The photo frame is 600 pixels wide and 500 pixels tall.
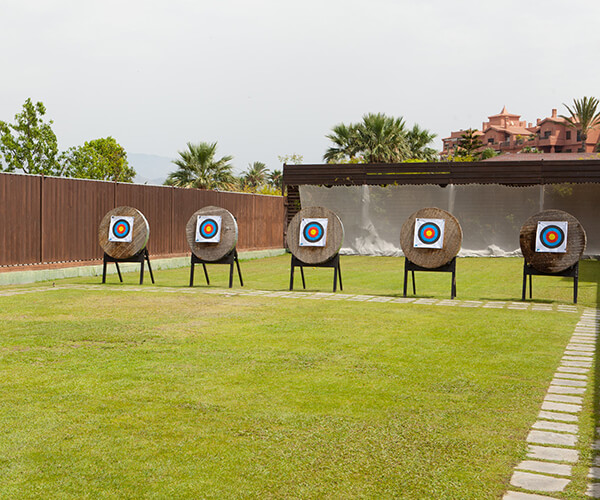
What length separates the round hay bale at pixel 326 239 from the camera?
11.6 m

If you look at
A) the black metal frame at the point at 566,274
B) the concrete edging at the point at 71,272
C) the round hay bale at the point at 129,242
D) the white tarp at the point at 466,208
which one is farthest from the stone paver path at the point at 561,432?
the white tarp at the point at 466,208

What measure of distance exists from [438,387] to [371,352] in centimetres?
131

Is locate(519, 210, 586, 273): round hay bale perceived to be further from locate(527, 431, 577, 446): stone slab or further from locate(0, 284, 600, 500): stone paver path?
locate(527, 431, 577, 446): stone slab

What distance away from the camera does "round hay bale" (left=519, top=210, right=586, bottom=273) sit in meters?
10.4

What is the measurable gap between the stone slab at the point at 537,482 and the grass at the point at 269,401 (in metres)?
0.05

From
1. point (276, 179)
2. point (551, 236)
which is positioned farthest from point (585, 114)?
point (551, 236)

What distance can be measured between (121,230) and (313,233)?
3481 mm

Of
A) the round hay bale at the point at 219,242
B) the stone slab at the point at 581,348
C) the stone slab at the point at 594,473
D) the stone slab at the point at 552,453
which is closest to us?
the stone slab at the point at 594,473

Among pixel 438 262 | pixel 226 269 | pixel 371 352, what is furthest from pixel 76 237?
pixel 371 352

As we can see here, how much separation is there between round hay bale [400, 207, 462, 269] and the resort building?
6662cm

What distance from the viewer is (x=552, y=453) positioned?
11.4 ft

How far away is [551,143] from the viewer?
88875 mm

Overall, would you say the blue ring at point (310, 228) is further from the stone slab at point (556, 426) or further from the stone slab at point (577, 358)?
the stone slab at point (556, 426)

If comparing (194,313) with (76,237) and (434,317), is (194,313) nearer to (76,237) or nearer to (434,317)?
(434,317)
